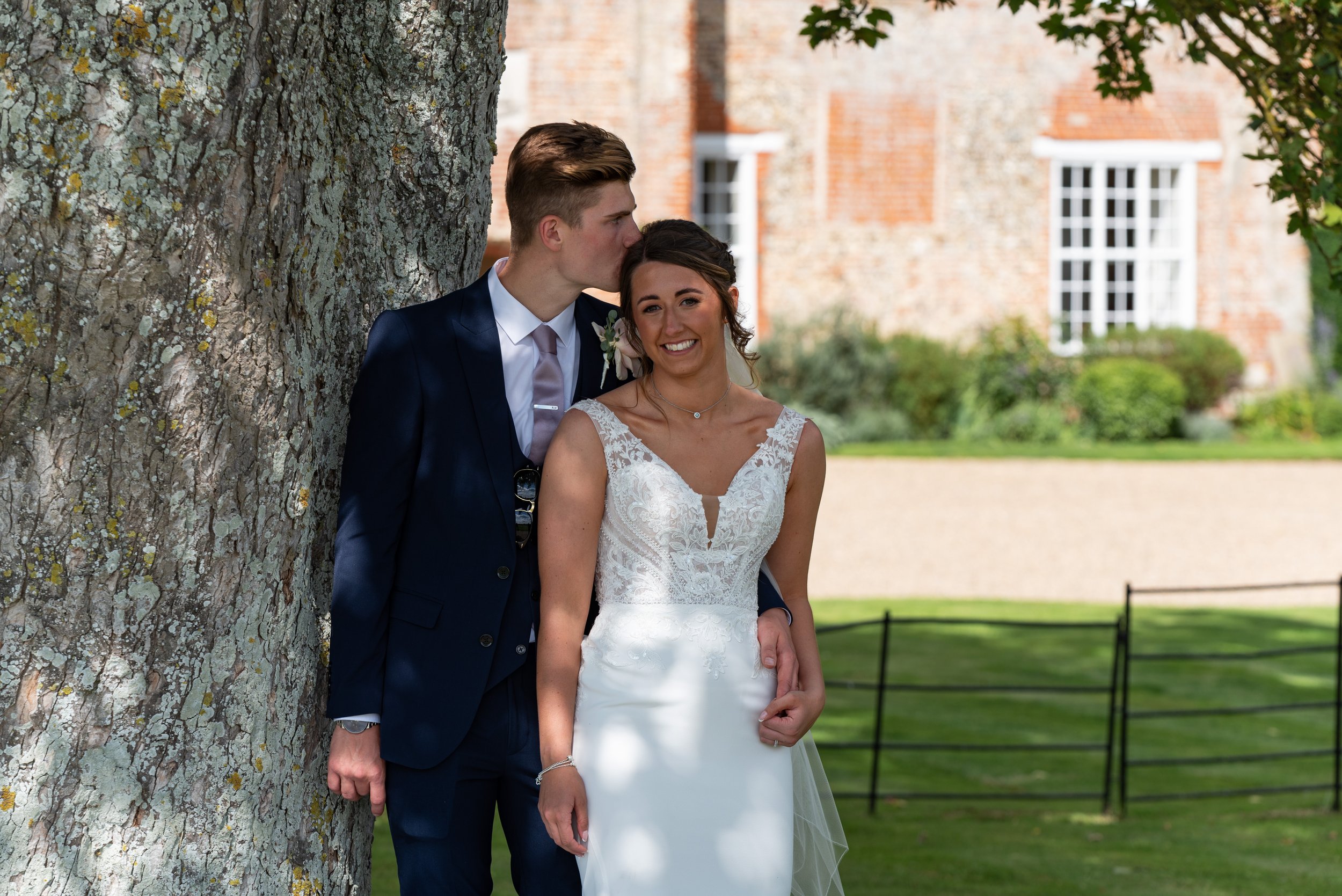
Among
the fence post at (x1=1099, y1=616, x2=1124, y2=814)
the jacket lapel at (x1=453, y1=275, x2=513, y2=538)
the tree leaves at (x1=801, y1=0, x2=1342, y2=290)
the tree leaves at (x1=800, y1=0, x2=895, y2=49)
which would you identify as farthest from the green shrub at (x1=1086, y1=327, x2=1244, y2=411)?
the jacket lapel at (x1=453, y1=275, x2=513, y2=538)

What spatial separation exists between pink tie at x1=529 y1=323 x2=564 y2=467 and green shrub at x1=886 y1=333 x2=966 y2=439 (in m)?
15.8

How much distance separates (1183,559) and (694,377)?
999 cm

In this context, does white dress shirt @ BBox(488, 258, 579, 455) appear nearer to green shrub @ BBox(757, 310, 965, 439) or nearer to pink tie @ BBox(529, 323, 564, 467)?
pink tie @ BBox(529, 323, 564, 467)

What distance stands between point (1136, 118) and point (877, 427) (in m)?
6.48

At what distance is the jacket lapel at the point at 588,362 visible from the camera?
2596 mm

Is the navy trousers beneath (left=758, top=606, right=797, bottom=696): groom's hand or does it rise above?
beneath

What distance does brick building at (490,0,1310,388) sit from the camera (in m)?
19.1

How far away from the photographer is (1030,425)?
17672mm

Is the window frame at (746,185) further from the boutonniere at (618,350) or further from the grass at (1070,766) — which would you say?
the boutonniere at (618,350)

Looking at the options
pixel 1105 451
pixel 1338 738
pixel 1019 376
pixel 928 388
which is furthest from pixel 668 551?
pixel 1019 376

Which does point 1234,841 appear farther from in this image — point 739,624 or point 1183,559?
point 1183,559

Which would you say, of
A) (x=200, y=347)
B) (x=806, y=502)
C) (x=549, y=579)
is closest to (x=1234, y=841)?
(x=806, y=502)

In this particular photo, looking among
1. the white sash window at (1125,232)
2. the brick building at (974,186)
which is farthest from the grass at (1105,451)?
the white sash window at (1125,232)

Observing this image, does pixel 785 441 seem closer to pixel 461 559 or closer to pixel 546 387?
pixel 546 387
